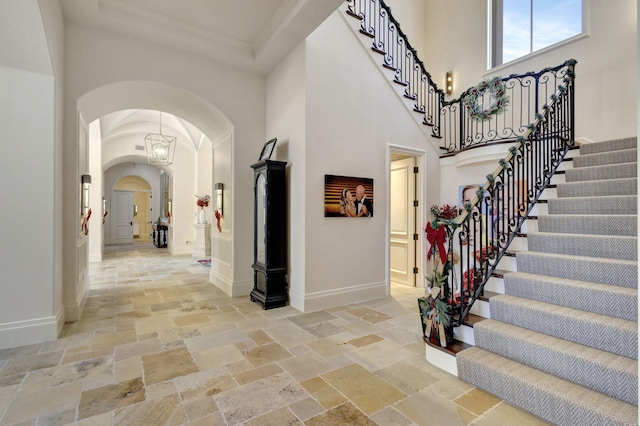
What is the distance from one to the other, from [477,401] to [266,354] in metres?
1.80

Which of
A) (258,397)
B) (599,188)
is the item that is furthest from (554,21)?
(258,397)

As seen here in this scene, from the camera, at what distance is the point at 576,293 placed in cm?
245

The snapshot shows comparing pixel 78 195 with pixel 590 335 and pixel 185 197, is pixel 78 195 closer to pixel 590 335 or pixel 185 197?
pixel 590 335

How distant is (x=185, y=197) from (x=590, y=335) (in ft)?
34.5

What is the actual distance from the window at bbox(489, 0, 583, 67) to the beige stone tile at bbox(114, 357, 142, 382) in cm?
836

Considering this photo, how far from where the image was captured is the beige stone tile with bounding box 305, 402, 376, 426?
6.53ft

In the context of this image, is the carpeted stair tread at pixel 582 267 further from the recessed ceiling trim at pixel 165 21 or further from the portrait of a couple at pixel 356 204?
the recessed ceiling trim at pixel 165 21

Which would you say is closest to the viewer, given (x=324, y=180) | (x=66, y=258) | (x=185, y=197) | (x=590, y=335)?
(x=590, y=335)

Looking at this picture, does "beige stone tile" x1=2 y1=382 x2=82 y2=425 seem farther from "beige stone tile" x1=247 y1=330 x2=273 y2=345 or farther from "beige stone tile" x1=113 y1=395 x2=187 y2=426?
"beige stone tile" x1=247 y1=330 x2=273 y2=345

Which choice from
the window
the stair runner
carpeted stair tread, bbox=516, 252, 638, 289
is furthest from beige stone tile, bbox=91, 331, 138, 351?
the window

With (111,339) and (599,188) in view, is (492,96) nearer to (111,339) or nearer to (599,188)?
(599,188)

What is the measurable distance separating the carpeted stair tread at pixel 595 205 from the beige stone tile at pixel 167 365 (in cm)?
415

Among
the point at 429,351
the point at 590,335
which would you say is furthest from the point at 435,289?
the point at 590,335

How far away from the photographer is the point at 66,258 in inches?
151
